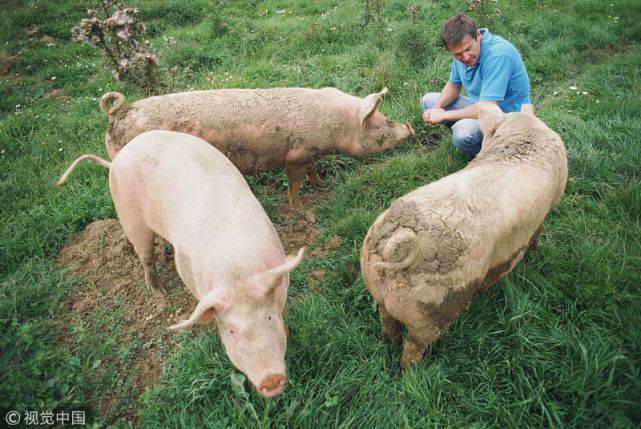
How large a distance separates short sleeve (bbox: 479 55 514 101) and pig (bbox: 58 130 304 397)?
2.43 metres

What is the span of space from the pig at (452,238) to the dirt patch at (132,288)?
1303 mm

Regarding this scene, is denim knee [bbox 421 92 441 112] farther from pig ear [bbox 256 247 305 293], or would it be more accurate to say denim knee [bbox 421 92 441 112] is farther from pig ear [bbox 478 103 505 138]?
pig ear [bbox 256 247 305 293]

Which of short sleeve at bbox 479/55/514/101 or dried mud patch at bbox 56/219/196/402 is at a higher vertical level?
short sleeve at bbox 479/55/514/101

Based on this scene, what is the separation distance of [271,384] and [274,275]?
21.1 inches

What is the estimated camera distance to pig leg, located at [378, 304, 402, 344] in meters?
2.50

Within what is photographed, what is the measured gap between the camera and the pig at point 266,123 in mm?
3576

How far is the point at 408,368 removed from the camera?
7.88 ft

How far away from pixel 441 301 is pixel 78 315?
2.80 meters

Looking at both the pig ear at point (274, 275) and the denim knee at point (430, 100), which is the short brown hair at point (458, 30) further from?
the pig ear at point (274, 275)

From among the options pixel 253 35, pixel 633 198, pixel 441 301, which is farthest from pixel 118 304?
pixel 253 35

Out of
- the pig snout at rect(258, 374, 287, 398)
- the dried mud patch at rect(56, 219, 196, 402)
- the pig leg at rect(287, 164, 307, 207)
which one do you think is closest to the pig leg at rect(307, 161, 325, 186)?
the pig leg at rect(287, 164, 307, 207)

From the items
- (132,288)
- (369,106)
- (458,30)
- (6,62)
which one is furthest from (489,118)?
(6,62)

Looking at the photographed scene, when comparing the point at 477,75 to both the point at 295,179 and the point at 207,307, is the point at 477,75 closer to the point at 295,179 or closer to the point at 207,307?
the point at 295,179

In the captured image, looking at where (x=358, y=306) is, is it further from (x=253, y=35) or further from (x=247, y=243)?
(x=253, y=35)
